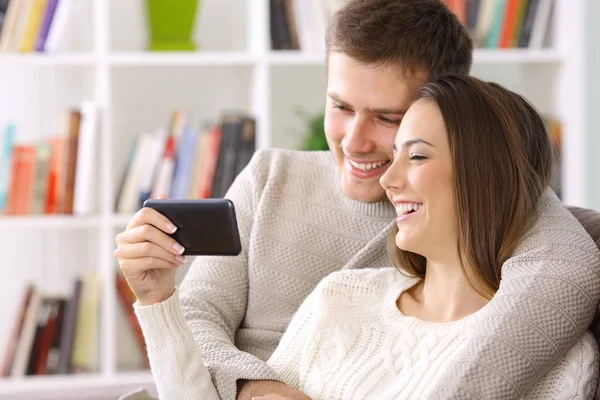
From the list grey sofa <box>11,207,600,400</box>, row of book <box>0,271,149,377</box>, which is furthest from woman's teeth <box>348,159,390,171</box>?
row of book <box>0,271,149,377</box>

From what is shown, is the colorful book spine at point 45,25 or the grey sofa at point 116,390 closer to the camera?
the grey sofa at point 116,390

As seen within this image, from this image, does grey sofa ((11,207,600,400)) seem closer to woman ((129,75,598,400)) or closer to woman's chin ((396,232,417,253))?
woman ((129,75,598,400))

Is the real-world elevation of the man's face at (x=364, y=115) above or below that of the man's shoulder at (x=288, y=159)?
above

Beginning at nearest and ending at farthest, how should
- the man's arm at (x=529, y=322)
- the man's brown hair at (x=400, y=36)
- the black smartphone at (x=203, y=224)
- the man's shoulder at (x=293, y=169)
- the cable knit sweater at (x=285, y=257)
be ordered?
the man's arm at (x=529, y=322)
the cable knit sweater at (x=285, y=257)
the black smartphone at (x=203, y=224)
the man's brown hair at (x=400, y=36)
the man's shoulder at (x=293, y=169)

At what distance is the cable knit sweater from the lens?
145 cm

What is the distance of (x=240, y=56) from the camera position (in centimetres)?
327

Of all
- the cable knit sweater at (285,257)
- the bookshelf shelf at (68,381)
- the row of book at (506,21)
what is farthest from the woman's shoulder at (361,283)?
the row of book at (506,21)

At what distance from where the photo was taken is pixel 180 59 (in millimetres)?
3227

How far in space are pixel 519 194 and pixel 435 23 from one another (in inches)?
18.9

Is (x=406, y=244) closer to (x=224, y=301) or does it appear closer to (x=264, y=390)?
(x=264, y=390)

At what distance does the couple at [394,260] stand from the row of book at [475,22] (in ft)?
4.38

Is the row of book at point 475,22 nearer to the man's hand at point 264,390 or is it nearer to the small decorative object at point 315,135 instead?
the small decorative object at point 315,135

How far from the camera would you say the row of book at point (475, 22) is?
3283 mm

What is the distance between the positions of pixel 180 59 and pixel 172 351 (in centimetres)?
177
